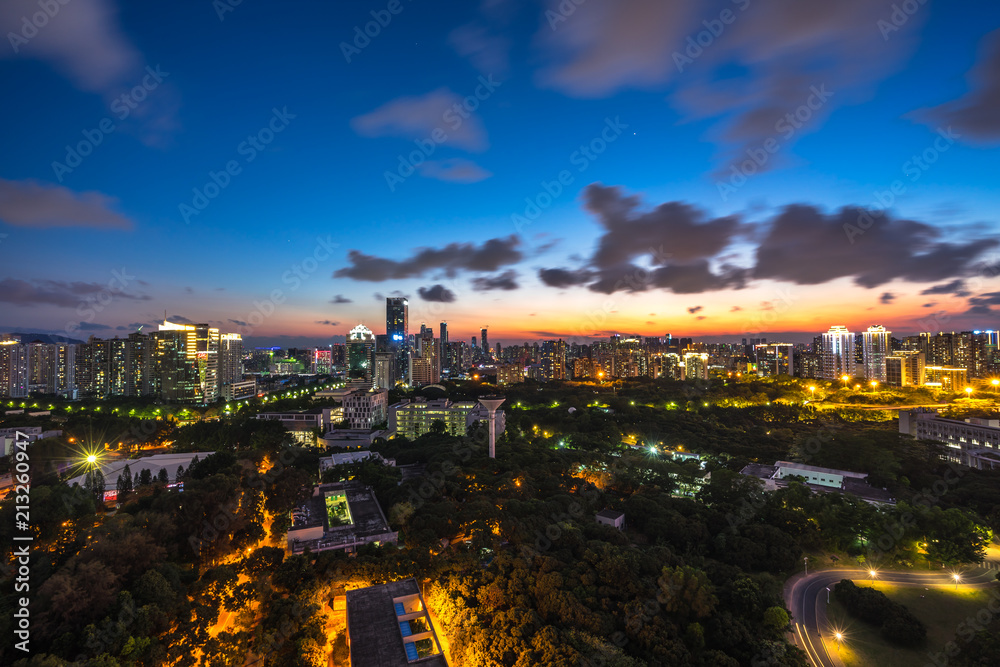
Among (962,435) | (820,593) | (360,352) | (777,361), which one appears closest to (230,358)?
(360,352)

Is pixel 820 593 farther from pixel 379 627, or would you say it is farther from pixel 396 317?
pixel 396 317

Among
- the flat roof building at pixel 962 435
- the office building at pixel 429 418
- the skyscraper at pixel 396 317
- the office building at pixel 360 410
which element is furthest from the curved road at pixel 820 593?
the skyscraper at pixel 396 317

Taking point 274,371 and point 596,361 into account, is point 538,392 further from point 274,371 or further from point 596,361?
point 274,371

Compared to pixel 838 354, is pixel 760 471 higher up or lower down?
lower down

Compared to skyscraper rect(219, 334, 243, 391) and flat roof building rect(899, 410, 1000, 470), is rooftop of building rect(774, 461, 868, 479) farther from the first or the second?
skyscraper rect(219, 334, 243, 391)

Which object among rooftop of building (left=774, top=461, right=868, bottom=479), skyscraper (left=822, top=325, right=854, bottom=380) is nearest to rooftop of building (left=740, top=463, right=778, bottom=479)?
rooftop of building (left=774, top=461, right=868, bottom=479)

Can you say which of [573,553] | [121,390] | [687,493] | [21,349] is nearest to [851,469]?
[687,493]
